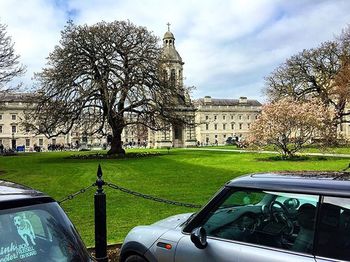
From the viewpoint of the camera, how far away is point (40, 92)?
35625mm

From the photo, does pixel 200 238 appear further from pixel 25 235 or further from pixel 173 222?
pixel 25 235

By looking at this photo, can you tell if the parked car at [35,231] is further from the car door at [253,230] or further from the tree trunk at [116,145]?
the tree trunk at [116,145]

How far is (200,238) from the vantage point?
358 cm

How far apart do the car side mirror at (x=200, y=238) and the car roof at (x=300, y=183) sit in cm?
54

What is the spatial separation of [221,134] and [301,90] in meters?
71.0

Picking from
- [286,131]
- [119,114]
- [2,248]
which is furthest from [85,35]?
[2,248]

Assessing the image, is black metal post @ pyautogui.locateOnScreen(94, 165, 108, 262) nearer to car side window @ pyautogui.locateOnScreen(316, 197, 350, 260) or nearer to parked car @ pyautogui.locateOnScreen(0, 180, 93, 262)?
parked car @ pyautogui.locateOnScreen(0, 180, 93, 262)

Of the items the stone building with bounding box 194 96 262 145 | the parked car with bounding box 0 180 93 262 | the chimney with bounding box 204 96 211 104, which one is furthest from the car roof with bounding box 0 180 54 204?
the chimney with bounding box 204 96 211 104

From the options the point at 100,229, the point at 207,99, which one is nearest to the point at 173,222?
the point at 100,229

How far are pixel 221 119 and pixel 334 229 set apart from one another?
405ft

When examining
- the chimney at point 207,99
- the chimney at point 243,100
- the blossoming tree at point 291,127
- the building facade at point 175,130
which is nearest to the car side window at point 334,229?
the blossoming tree at point 291,127

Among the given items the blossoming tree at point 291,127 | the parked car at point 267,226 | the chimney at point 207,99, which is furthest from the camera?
the chimney at point 207,99

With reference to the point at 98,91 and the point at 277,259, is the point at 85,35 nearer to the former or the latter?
the point at 98,91

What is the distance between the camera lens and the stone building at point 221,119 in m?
124
